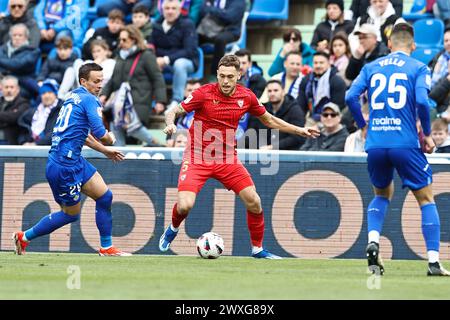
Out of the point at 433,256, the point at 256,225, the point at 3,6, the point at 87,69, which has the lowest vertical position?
the point at 433,256

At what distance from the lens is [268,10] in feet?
67.3

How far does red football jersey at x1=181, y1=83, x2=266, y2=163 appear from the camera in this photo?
506 inches

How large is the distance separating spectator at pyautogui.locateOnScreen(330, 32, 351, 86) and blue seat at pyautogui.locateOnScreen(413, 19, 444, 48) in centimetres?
177

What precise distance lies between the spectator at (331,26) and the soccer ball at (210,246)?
5804 millimetres

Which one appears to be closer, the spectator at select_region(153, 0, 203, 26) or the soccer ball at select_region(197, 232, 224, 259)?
the soccer ball at select_region(197, 232, 224, 259)

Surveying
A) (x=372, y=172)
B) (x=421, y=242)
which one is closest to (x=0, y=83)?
(x=421, y=242)

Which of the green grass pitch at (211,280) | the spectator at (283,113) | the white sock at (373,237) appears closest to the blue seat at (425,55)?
the spectator at (283,113)

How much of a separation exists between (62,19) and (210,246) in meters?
8.78

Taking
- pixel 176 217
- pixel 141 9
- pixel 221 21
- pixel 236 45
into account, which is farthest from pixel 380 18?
pixel 176 217

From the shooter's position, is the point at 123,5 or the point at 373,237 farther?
the point at 123,5

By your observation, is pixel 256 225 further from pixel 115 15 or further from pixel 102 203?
pixel 115 15

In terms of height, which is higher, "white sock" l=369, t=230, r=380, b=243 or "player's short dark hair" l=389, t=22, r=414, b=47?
"player's short dark hair" l=389, t=22, r=414, b=47

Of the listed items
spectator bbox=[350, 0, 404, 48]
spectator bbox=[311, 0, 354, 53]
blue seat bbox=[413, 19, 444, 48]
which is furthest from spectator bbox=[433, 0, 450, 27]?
spectator bbox=[311, 0, 354, 53]

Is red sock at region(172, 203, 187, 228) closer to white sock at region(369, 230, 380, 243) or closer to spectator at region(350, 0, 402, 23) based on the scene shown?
white sock at region(369, 230, 380, 243)
